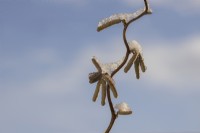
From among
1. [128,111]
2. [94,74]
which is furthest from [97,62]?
[128,111]

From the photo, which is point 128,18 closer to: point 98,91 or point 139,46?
point 139,46

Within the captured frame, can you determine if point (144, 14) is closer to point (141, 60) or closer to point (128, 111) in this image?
point (141, 60)

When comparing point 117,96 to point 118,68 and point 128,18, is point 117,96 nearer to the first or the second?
point 118,68

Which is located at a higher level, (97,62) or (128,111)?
(97,62)

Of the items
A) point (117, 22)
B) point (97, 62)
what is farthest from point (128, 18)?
point (97, 62)

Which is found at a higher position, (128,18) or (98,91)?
(128,18)

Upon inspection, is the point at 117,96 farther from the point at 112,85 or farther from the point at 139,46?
the point at 139,46

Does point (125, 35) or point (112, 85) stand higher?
point (125, 35)

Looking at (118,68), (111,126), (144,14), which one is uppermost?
(144,14)
